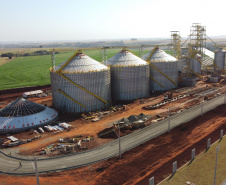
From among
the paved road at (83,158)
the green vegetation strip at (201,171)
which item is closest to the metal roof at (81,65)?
the paved road at (83,158)

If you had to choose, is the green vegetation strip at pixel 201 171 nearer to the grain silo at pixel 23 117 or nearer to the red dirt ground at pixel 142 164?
the red dirt ground at pixel 142 164

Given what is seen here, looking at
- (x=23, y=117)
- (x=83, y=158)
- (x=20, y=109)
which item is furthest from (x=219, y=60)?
(x=83, y=158)

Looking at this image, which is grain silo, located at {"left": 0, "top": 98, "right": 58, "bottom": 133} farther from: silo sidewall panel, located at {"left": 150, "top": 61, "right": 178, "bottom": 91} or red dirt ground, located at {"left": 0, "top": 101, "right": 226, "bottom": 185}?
silo sidewall panel, located at {"left": 150, "top": 61, "right": 178, "bottom": 91}

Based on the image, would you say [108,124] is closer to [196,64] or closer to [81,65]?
[81,65]

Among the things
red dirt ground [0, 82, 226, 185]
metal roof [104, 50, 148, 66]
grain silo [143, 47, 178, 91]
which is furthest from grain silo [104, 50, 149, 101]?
red dirt ground [0, 82, 226, 185]

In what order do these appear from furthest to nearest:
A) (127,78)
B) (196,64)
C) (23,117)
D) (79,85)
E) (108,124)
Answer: (196,64) → (127,78) → (79,85) → (108,124) → (23,117)

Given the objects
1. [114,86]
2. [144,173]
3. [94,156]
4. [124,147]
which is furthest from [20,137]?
[114,86]
